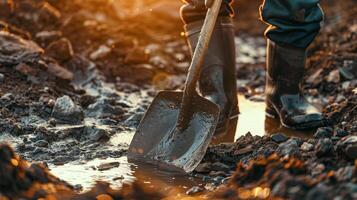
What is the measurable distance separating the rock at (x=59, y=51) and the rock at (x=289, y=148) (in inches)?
105

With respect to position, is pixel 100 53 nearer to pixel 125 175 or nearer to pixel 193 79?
pixel 193 79

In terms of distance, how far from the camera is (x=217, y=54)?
430 cm

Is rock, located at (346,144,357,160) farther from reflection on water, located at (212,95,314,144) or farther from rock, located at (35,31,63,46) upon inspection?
rock, located at (35,31,63,46)

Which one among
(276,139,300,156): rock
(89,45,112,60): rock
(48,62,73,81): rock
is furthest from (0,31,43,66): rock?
(276,139,300,156): rock

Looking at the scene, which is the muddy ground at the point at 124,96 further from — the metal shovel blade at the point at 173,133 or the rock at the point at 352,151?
the metal shovel blade at the point at 173,133

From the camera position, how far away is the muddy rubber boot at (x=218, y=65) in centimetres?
429

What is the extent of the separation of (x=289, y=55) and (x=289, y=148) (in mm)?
1264

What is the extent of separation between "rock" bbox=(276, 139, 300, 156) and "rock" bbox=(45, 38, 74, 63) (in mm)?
2659

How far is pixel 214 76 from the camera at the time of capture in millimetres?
4293

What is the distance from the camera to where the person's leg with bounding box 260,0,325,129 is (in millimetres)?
4066

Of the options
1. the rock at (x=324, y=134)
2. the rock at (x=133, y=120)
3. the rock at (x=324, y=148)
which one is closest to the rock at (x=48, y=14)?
the rock at (x=133, y=120)

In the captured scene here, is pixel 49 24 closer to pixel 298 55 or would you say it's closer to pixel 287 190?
pixel 298 55

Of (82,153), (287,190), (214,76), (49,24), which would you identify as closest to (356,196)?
(287,190)

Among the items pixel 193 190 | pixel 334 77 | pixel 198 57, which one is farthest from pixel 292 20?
pixel 193 190
